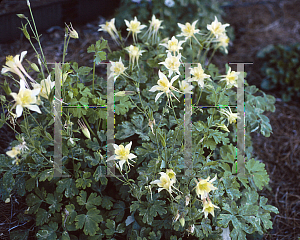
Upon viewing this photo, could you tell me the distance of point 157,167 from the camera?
→ 5.83 feet

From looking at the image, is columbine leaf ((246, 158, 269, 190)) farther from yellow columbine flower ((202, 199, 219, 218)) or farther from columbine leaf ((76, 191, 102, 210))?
columbine leaf ((76, 191, 102, 210))

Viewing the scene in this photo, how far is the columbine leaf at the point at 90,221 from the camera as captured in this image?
177 centimetres

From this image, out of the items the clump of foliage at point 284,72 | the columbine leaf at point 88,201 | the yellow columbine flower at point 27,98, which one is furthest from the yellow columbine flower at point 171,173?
the clump of foliage at point 284,72

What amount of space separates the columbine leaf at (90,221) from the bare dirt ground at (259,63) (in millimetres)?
445

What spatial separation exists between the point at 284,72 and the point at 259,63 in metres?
0.44

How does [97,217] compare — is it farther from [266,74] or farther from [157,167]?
[266,74]

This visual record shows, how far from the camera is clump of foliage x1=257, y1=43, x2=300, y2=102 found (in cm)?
363

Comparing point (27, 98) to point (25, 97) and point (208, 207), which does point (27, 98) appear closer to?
point (25, 97)

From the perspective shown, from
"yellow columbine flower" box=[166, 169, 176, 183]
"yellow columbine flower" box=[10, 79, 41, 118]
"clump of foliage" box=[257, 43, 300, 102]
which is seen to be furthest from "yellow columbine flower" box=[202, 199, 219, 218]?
"clump of foliage" box=[257, 43, 300, 102]

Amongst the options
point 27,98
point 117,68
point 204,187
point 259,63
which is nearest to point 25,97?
point 27,98

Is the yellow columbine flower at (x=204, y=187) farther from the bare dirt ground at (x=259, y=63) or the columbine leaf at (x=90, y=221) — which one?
the bare dirt ground at (x=259, y=63)

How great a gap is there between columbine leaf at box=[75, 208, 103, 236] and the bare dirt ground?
0.44 metres

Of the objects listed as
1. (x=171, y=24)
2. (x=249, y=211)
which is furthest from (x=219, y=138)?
(x=171, y=24)

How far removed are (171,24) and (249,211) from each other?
2469mm
